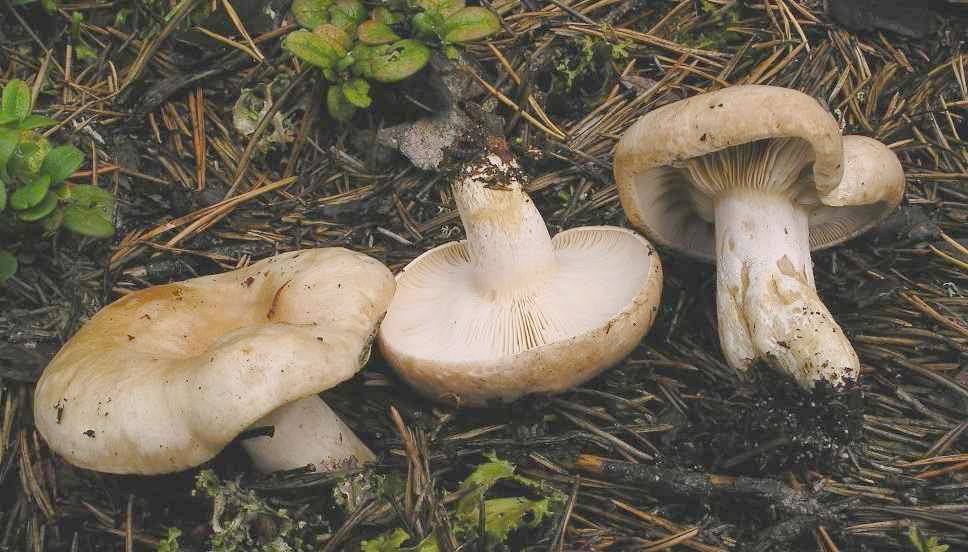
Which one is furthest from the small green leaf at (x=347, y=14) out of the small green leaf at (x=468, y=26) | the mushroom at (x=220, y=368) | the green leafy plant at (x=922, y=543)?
the green leafy plant at (x=922, y=543)

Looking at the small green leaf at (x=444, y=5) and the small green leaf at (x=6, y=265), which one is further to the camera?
the small green leaf at (x=444, y=5)

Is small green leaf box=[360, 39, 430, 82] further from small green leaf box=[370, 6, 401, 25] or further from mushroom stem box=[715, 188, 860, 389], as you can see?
mushroom stem box=[715, 188, 860, 389]

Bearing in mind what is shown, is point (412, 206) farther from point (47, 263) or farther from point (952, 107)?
point (952, 107)

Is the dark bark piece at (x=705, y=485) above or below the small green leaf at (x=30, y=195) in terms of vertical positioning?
below

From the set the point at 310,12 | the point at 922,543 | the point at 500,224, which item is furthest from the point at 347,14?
the point at 922,543

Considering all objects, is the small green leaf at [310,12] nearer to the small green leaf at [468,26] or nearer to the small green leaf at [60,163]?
the small green leaf at [468,26]

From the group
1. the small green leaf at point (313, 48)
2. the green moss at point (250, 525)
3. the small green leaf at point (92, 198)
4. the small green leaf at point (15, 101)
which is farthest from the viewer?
the small green leaf at point (313, 48)

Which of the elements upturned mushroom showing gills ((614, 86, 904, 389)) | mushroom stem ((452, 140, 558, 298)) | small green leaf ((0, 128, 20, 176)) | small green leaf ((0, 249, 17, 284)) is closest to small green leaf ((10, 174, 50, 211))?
small green leaf ((0, 128, 20, 176))
